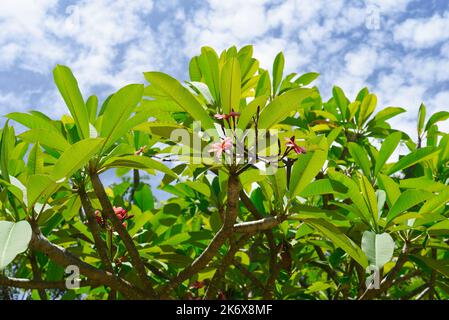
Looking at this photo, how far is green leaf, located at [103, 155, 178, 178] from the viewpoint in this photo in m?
1.20

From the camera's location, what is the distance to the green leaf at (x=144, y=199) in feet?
6.77

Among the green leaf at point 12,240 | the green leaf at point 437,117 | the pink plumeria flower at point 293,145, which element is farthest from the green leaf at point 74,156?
the green leaf at point 437,117

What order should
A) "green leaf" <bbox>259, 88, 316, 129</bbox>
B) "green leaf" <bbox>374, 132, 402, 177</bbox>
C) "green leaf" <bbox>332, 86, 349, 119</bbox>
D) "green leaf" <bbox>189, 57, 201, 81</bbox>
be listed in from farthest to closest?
1. "green leaf" <bbox>332, 86, 349, 119</bbox>
2. "green leaf" <bbox>189, 57, 201, 81</bbox>
3. "green leaf" <bbox>374, 132, 402, 177</bbox>
4. "green leaf" <bbox>259, 88, 316, 129</bbox>

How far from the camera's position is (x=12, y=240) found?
93cm

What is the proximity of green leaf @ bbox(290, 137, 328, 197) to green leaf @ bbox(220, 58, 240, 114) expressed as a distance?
25 cm

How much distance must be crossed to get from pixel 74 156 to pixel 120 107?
23 centimetres

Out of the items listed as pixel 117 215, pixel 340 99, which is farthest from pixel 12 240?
pixel 340 99

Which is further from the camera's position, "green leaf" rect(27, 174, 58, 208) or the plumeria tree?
the plumeria tree

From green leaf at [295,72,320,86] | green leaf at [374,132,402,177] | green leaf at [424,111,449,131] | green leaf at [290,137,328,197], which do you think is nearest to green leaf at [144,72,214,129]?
green leaf at [290,137,328,197]

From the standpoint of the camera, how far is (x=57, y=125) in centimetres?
153

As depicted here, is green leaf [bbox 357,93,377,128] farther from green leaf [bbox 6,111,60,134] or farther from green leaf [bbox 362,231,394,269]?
green leaf [bbox 6,111,60,134]

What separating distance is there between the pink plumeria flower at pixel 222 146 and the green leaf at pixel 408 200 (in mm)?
551

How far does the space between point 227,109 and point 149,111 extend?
237 millimetres

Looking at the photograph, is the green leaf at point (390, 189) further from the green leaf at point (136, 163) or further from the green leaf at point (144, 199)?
the green leaf at point (144, 199)
